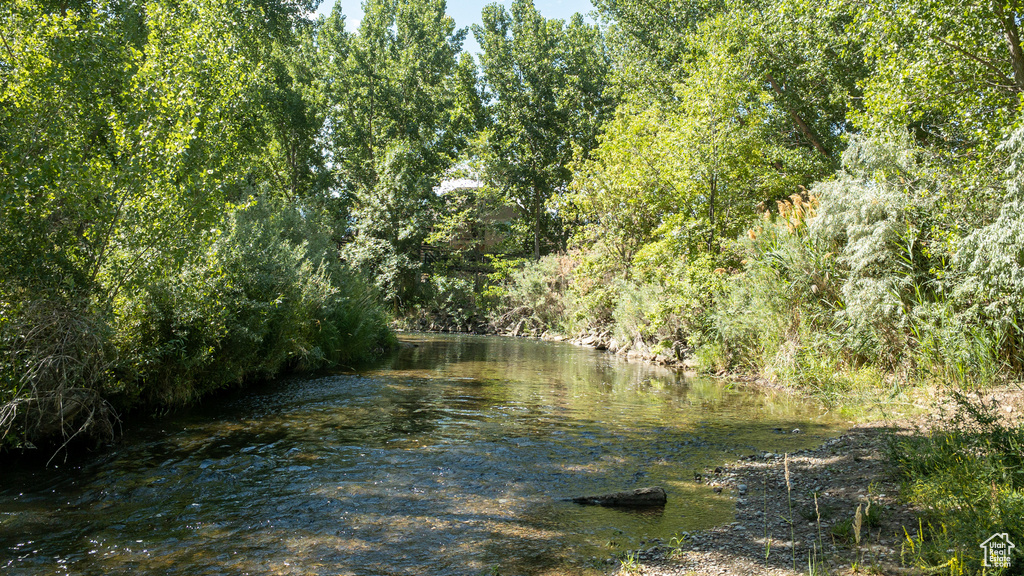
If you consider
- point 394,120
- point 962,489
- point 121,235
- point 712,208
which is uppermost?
point 394,120

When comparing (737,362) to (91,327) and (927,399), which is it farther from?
(91,327)

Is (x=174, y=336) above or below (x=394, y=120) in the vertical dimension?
below

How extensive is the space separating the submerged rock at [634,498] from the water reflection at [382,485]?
0.16 metres

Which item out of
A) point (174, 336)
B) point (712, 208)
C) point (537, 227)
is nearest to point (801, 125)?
point (712, 208)

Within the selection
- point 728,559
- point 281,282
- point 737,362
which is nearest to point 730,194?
point 737,362

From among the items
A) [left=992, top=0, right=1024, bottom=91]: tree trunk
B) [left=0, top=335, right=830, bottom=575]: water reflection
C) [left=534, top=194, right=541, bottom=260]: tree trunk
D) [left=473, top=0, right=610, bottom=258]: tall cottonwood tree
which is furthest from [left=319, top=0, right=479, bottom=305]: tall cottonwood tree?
[left=992, top=0, right=1024, bottom=91]: tree trunk

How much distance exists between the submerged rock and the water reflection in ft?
0.51

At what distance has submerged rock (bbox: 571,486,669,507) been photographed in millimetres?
5609

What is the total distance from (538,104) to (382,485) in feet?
119

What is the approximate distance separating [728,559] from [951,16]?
9.83 m

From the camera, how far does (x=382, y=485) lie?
20.5ft

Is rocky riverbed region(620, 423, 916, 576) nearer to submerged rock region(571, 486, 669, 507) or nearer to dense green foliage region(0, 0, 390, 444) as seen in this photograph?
submerged rock region(571, 486, 669, 507)

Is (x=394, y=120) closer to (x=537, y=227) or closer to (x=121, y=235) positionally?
(x=537, y=227)

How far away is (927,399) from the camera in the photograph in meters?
8.60
